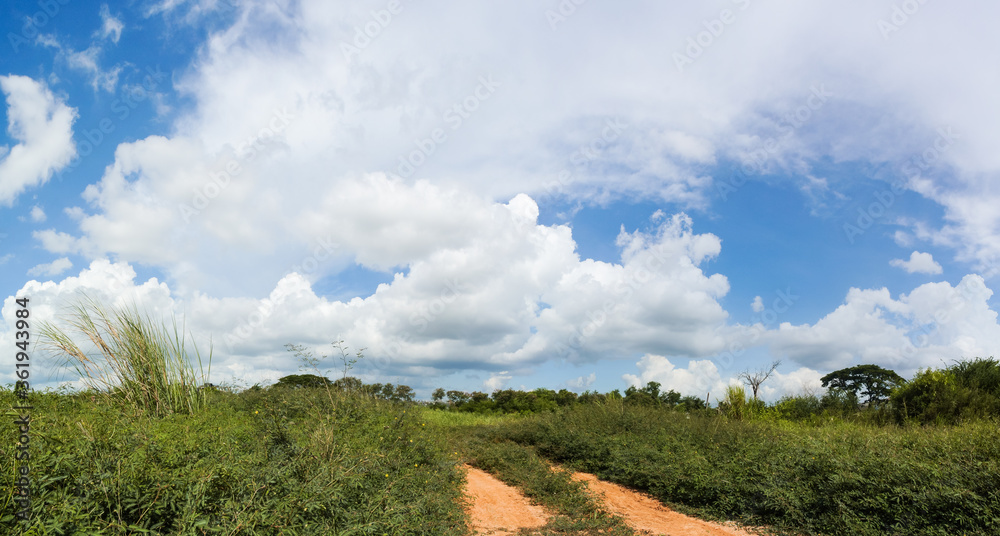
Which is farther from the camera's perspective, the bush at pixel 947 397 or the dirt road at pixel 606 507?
the bush at pixel 947 397

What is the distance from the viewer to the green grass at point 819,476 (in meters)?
6.06

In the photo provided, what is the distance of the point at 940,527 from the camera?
5844 mm

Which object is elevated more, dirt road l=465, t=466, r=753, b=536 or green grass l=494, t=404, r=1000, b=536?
green grass l=494, t=404, r=1000, b=536

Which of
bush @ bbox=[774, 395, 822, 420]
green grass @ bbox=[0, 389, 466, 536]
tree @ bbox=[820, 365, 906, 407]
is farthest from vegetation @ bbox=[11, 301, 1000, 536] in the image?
tree @ bbox=[820, 365, 906, 407]

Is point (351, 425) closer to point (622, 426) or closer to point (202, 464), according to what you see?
point (202, 464)

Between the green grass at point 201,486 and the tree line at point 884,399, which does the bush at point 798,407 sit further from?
the green grass at point 201,486

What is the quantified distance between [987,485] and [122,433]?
9567 millimetres

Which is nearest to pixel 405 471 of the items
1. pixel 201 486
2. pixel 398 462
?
pixel 398 462

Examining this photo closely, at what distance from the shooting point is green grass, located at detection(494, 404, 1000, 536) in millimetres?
6062

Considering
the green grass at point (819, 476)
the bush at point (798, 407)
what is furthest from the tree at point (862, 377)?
the green grass at point (819, 476)

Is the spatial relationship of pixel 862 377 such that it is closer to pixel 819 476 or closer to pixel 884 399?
pixel 884 399

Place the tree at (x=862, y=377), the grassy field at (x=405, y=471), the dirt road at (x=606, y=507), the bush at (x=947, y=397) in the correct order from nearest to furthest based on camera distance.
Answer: the grassy field at (x=405, y=471) < the dirt road at (x=606, y=507) < the bush at (x=947, y=397) < the tree at (x=862, y=377)

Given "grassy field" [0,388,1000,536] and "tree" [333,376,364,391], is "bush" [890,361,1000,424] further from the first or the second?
"tree" [333,376,364,391]

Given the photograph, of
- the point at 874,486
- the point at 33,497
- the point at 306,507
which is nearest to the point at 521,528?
the point at 306,507
